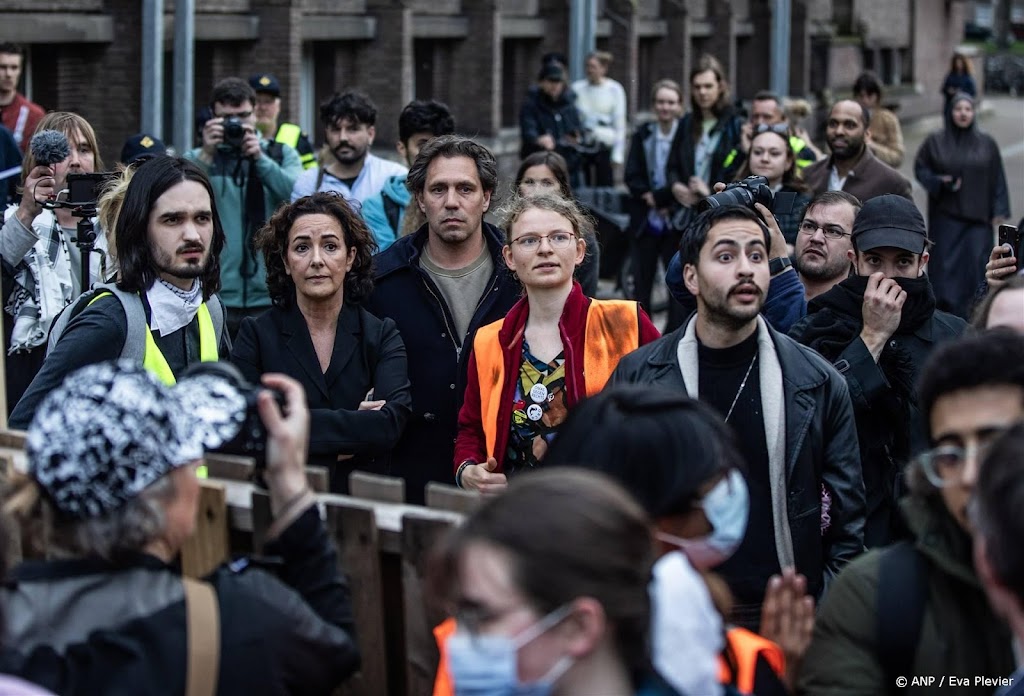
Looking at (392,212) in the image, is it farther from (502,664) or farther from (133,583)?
(502,664)

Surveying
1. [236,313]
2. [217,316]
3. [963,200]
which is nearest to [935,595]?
[217,316]

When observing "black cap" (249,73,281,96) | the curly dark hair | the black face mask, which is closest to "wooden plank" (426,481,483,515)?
the curly dark hair

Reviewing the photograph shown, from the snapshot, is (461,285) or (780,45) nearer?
(461,285)

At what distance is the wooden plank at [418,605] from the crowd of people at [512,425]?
0.10 meters

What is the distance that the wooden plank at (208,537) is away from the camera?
3609mm

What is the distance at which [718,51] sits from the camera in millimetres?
30484

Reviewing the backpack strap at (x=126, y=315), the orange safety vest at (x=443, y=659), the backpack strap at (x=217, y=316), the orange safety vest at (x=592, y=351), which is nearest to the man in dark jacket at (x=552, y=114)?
the backpack strap at (x=217, y=316)

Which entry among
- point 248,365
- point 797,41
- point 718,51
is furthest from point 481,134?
point 248,365

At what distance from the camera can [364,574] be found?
11.6 feet

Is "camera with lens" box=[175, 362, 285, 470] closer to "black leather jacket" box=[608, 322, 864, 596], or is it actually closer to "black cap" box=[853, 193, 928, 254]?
"black leather jacket" box=[608, 322, 864, 596]

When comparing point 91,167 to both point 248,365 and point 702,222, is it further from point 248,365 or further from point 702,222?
point 702,222

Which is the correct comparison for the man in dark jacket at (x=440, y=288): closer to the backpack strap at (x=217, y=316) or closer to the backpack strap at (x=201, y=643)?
the backpack strap at (x=217, y=316)

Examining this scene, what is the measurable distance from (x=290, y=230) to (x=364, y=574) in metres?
2.31

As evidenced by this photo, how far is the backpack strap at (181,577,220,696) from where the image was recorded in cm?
283
